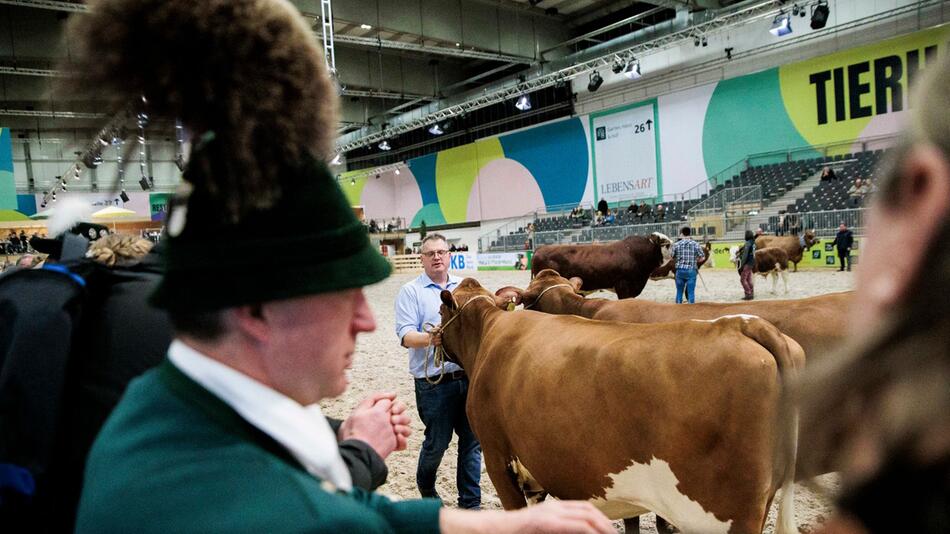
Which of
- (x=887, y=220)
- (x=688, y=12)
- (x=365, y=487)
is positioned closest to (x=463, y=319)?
(x=365, y=487)

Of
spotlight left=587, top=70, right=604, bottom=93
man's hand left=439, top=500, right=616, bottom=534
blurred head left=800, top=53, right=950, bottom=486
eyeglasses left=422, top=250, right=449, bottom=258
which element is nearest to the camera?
blurred head left=800, top=53, right=950, bottom=486

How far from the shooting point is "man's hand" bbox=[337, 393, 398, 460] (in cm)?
128

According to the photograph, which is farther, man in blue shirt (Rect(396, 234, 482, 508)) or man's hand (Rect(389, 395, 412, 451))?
man in blue shirt (Rect(396, 234, 482, 508))

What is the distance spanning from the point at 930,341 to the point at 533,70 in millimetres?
28149

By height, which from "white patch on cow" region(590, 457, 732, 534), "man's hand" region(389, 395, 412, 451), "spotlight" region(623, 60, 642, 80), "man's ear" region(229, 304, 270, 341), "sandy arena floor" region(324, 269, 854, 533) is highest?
"spotlight" region(623, 60, 642, 80)

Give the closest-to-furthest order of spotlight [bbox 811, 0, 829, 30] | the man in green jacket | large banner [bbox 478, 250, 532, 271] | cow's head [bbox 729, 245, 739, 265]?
the man in green jacket < cow's head [bbox 729, 245, 739, 265] < spotlight [bbox 811, 0, 829, 30] < large banner [bbox 478, 250, 532, 271]

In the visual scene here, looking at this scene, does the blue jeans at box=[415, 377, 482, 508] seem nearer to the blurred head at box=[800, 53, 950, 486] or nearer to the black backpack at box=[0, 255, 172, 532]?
the black backpack at box=[0, 255, 172, 532]

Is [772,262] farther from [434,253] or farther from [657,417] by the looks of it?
[657,417]

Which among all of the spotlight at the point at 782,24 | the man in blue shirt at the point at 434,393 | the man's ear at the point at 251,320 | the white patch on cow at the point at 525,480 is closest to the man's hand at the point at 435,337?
the man in blue shirt at the point at 434,393

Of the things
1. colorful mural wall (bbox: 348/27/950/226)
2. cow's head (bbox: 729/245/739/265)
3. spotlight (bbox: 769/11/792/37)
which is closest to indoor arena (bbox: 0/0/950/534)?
cow's head (bbox: 729/245/739/265)

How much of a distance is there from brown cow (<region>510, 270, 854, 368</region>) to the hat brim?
2.99m

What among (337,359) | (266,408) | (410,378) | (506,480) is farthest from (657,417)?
(410,378)

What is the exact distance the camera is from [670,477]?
96.3 inches

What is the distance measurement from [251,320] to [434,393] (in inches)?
123
